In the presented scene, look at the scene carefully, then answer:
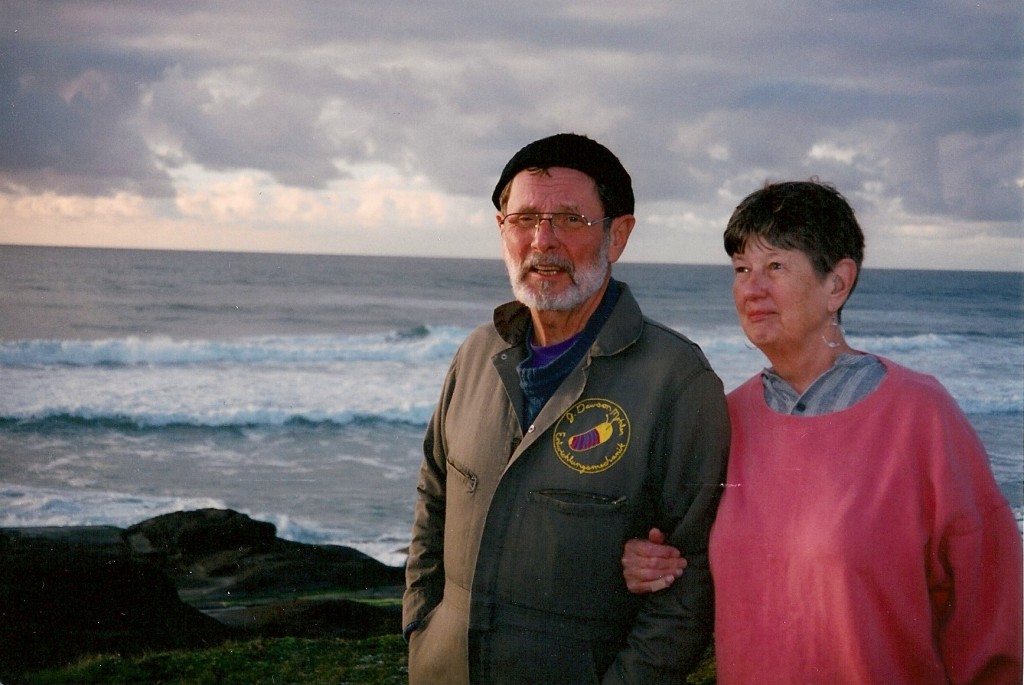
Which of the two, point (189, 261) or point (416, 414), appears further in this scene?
point (189, 261)

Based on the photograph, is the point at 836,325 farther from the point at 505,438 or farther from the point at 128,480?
the point at 128,480

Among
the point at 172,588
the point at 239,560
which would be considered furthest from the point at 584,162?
the point at 239,560

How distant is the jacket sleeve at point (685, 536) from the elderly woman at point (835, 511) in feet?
0.12

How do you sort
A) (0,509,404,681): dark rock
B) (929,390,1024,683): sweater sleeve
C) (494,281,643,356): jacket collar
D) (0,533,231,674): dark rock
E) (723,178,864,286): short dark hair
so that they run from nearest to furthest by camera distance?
(929,390,1024,683): sweater sleeve
(723,178,864,286): short dark hair
(494,281,643,356): jacket collar
(0,533,231,674): dark rock
(0,509,404,681): dark rock

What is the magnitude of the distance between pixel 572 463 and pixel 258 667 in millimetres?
2508

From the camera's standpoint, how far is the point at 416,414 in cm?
1395

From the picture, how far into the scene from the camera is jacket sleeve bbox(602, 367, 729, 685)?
2.16 metres

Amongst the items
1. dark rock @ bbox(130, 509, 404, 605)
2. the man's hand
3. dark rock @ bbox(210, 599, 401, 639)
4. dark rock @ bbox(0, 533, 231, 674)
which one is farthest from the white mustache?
dark rock @ bbox(130, 509, 404, 605)

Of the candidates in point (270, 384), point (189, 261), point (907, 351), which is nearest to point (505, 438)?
point (270, 384)

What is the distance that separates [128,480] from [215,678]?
297 inches

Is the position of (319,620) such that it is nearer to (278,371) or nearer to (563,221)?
(563,221)

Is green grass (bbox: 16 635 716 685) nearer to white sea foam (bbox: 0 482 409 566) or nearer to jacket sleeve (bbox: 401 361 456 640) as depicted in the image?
jacket sleeve (bbox: 401 361 456 640)

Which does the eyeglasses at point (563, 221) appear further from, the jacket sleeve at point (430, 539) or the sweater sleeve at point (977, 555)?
the sweater sleeve at point (977, 555)

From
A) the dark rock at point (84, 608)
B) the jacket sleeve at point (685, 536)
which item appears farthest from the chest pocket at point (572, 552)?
the dark rock at point (84, 608)
